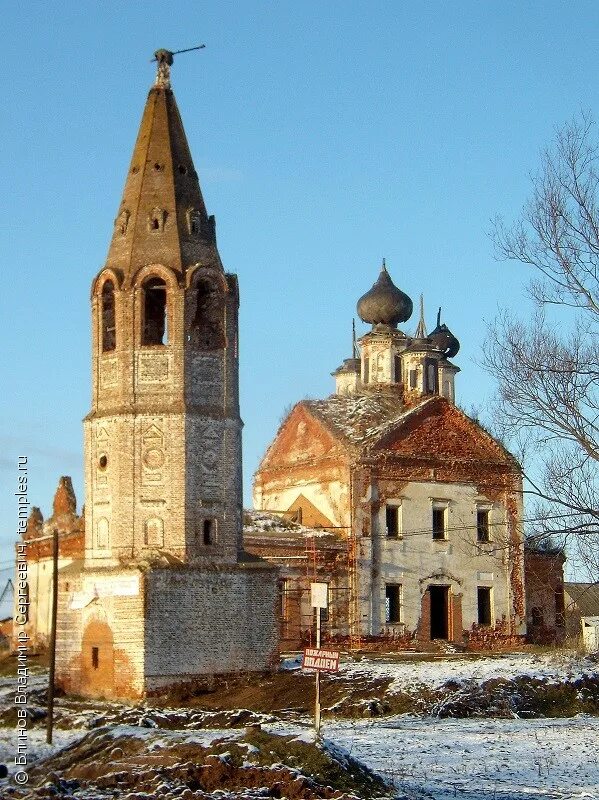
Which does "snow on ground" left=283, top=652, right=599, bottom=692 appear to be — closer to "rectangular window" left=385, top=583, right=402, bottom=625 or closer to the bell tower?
the bell tower

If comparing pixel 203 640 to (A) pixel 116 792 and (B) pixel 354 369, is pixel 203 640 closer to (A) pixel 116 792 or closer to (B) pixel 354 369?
(A) pixel 116 792

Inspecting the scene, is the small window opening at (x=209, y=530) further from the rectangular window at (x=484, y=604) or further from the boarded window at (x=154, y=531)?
the rectangular window at (x=484, y=604)

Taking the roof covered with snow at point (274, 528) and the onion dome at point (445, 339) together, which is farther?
the onion dome at point (445, 339)

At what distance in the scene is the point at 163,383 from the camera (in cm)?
2870

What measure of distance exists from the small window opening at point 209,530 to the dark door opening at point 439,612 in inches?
478

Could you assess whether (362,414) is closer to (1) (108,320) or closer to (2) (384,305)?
(2) (384,305)

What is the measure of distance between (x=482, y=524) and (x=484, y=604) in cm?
236

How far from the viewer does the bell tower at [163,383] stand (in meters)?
28.5

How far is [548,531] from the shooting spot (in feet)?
59.2

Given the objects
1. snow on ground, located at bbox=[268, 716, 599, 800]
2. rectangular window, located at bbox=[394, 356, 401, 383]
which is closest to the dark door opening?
rectangular window, located at bbox=[394, 356, 401, 383]

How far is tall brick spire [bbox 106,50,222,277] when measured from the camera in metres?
29.4

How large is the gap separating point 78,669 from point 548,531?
13.8 metres

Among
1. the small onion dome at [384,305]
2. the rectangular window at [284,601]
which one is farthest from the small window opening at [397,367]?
the rectangular window at [284,601]

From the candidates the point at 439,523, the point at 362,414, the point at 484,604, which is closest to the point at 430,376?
the point at 362,414
